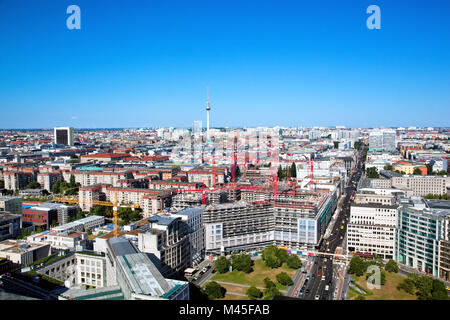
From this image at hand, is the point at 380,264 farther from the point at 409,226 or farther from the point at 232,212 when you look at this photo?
the point at 232,212

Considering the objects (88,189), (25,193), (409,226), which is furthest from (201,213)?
(25,193)

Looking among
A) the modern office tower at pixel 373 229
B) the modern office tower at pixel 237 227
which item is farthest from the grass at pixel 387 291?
the modern office tower at pixel 237 227

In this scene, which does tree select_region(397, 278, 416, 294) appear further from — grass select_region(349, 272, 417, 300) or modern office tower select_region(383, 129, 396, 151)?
modern office tower select_region(383, 129, 396, 151)

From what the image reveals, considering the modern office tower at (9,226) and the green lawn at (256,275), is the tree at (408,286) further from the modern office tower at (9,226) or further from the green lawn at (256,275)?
the modern office tower at (9,226)

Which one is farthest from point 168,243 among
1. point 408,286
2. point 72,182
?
point 72,182

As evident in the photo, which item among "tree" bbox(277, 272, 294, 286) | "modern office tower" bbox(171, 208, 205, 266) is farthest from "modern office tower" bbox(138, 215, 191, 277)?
"tree" bbox(277, 272, 294, 286)

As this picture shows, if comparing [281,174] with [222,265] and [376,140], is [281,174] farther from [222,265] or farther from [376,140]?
[376,140]

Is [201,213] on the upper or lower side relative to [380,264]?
upper
